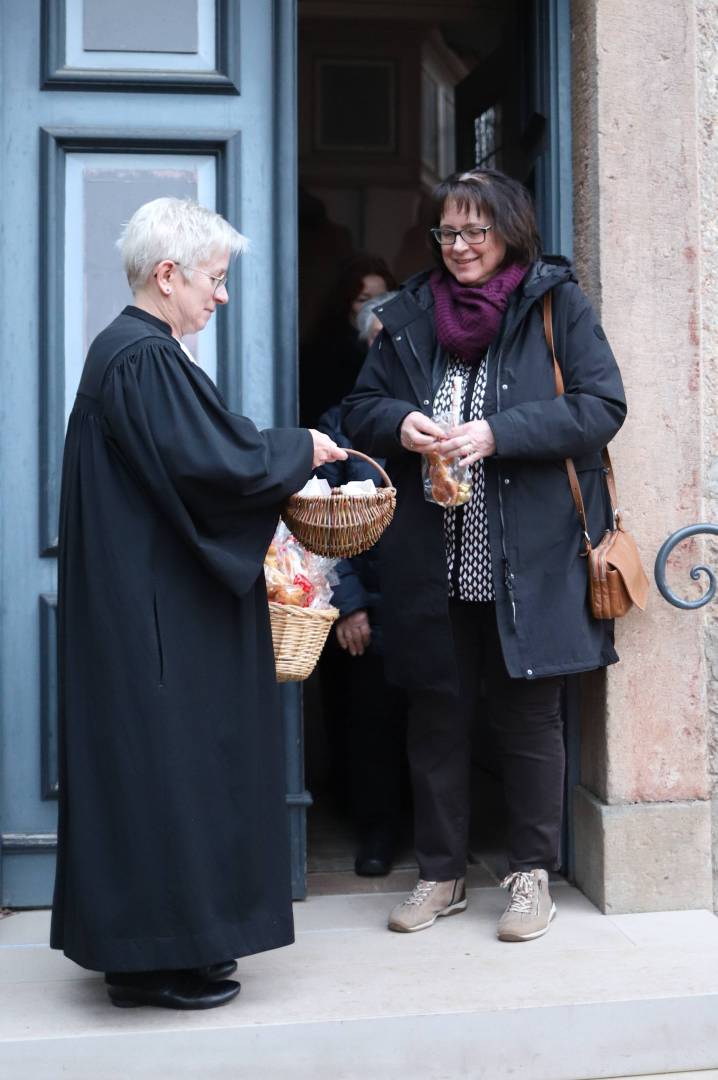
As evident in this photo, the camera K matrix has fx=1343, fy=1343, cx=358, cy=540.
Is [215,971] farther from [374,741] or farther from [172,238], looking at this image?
[172,238]

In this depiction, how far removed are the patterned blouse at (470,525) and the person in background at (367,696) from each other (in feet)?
1.65

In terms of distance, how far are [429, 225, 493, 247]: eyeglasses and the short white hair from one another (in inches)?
29.7

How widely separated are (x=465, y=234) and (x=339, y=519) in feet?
3.09

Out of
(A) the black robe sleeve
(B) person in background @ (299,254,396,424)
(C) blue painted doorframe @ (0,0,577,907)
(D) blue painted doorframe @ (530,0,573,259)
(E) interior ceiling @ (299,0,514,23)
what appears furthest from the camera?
(E) interior ceiling @ (299,0,514,23)

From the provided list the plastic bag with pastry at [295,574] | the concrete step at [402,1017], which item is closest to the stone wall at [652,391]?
the concrete step at [402,1017]

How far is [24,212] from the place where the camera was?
3762mm

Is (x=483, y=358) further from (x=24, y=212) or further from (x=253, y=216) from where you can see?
(x=24, y=212)

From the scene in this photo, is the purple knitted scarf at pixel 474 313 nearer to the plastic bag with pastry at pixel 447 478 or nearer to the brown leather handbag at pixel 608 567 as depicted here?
the brown leather handbag at pixel 608 567

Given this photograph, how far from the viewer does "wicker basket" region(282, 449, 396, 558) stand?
306cm

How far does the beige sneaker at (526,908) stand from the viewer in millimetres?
3486

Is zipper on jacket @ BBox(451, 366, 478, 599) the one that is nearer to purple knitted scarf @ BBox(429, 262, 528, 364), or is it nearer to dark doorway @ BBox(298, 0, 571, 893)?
purple knitted scarf @ BBox(429, 262, 528, 364)

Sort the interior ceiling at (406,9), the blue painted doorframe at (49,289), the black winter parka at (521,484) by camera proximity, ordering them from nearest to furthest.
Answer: the black winter parka at (521,484) < the blue painted doorframe at (49,289) < the interior ceiling at (406,9)

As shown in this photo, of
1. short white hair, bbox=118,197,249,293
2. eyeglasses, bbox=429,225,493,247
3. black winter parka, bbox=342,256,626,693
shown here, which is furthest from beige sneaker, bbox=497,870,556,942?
short white hair, bbox=118,197,249,293

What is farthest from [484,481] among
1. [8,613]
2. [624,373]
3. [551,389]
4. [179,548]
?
[8,613]
